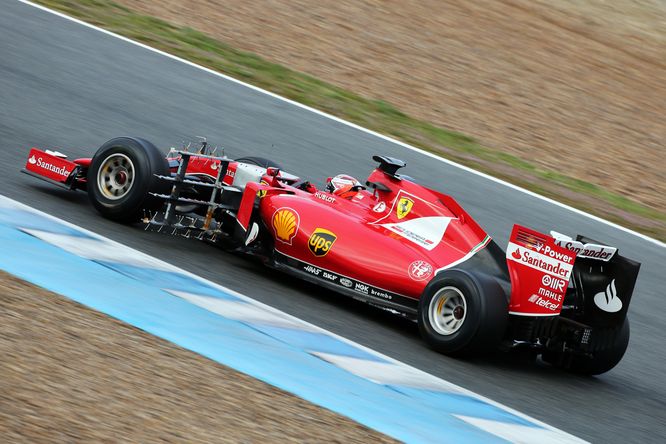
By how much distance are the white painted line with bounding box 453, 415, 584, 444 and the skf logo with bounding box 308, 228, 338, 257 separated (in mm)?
2078

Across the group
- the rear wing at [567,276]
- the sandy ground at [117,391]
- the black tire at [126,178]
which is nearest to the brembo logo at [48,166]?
the black tire at [126,178]

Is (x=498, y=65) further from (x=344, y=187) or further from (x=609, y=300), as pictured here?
(x=609, y=300)

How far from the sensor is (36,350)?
4.99 m

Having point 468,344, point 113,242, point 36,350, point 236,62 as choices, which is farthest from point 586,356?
point 236,62

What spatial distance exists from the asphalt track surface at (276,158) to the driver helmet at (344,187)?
0.76m

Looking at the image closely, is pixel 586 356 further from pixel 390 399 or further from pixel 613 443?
pixel 390 399

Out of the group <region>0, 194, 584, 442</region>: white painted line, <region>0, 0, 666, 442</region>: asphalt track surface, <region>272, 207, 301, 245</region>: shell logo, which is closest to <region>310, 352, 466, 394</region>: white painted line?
<region>0, 194, 584, 442</region>: white painted line

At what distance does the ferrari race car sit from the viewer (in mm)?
7000

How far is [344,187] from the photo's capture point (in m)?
8.20

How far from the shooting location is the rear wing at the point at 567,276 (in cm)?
697

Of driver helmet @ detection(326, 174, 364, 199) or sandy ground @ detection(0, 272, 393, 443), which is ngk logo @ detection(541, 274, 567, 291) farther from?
sandy ground @ detection(0, 272, 393, 443)

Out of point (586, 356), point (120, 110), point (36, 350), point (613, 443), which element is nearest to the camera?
point (36, 350)

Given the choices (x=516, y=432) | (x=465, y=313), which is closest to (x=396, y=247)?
(x=465, y=313)

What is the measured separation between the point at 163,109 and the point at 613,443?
22.7ft
